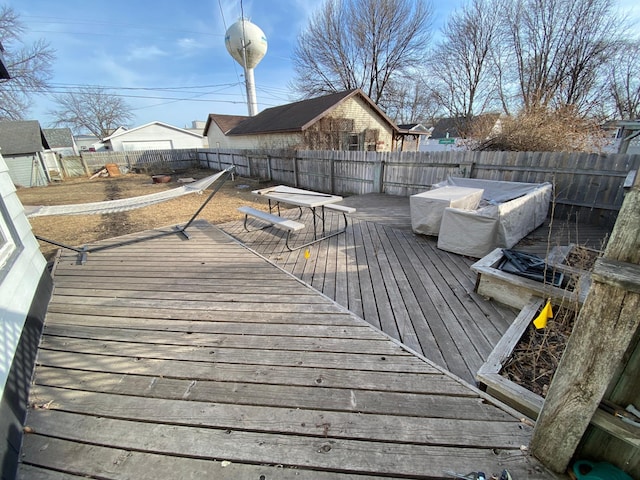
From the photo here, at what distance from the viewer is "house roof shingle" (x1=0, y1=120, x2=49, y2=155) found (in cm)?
1245

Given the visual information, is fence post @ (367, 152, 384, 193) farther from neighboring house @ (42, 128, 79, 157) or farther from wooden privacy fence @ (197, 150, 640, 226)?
neighboring house @ (42, 128, 79, 157)

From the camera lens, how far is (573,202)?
494cm

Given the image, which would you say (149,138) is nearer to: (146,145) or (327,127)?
(146,145)

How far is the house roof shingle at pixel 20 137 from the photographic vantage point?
1245cm

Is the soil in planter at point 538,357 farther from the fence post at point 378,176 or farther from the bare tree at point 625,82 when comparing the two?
the bare tree at point 625,82

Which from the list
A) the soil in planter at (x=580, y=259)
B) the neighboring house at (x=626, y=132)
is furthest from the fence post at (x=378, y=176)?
the neighboring house at (x=626, y=132)

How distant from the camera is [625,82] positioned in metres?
13.7

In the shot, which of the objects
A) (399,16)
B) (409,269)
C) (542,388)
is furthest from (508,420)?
(399,16)

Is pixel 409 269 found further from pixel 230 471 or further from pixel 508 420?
pixel 230 471

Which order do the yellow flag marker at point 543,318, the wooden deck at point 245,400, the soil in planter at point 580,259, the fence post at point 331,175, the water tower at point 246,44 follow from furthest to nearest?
the water tower at point 246,44 < the fence post at point 331,175 < the soil in planter at point 580,259 < the yellow flag marker at point 543,318 < the wooden deck at point 245,400

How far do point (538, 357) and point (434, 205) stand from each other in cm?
262

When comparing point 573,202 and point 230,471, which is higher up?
point 573,202

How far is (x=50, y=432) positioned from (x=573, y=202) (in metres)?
7.26

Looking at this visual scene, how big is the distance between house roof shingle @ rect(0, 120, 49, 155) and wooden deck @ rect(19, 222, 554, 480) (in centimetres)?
1603
